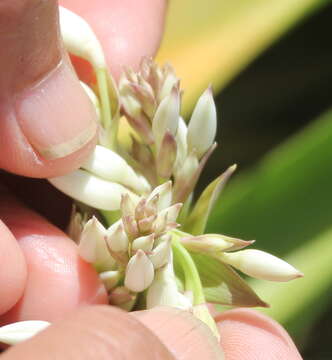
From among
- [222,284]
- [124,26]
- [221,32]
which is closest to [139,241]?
[222,284]

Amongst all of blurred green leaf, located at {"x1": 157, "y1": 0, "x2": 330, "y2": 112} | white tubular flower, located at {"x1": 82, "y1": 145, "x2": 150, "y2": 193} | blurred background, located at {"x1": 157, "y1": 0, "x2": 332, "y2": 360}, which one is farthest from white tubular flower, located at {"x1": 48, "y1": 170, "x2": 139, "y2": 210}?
blurred green leaf, located at {"x1": 157, "y1": 0, "x2": 330, "y2": 112}

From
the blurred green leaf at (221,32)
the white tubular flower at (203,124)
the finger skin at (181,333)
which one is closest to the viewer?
the finger skin at (181,333)

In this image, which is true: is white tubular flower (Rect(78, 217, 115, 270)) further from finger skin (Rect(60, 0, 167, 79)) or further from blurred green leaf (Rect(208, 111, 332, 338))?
blurred green leaf (Rect(208, 111, 332, 338))

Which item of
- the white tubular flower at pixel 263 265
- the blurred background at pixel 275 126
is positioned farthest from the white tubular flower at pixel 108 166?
the blurred background at pixel 275 126

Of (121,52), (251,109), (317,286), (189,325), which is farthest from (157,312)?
(251,109)

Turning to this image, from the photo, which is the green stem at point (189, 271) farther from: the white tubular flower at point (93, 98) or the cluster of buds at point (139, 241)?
the white tubular flower at point (93, 98)

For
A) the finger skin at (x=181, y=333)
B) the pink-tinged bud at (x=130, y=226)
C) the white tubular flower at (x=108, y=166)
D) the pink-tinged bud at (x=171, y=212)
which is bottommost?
the finger skin at (x=181, y=333)

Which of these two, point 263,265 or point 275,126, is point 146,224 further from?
point 275,126
